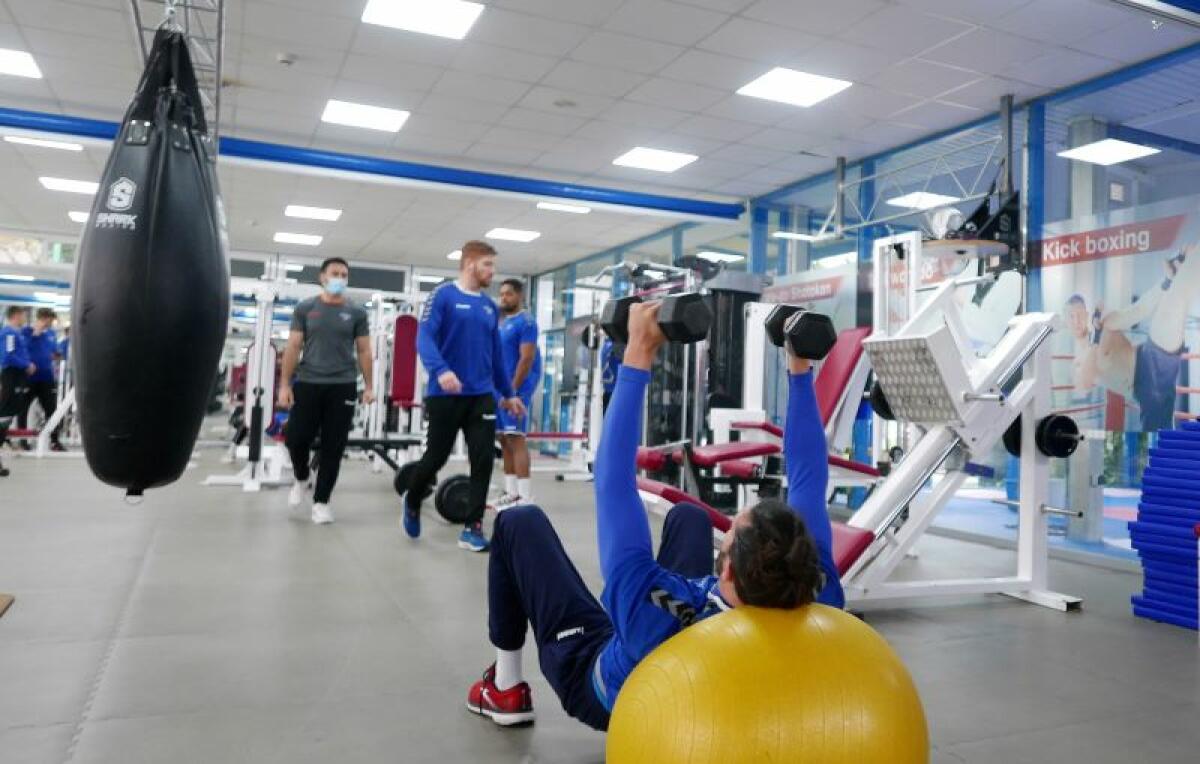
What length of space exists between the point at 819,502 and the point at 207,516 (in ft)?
14.5

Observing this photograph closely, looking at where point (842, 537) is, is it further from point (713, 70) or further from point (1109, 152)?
point (1109, 152)

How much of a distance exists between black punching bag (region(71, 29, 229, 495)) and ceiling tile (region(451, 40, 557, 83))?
4.27 m

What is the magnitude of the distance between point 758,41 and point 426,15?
6.87 feet

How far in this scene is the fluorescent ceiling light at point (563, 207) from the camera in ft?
30.4

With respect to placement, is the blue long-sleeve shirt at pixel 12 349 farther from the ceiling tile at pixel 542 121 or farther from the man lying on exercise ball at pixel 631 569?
the man lying on exercise ball at pixel 631 569

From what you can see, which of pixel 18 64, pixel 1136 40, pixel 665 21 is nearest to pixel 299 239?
pixel 18 64

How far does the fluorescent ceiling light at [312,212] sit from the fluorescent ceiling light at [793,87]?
5.82 m

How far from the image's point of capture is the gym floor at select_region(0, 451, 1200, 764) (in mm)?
1882

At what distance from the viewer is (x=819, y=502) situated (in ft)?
5.32

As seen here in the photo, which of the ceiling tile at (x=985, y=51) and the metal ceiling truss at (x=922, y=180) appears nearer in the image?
the ceiling tile at (x=985, y=51)

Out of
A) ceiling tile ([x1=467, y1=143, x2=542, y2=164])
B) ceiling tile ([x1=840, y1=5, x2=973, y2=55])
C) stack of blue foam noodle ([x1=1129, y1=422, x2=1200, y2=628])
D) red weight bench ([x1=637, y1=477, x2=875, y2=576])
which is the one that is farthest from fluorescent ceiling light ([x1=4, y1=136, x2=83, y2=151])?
stack of blue foam noodle ([x1=1129, y1=422, x2=1200, y2=628])

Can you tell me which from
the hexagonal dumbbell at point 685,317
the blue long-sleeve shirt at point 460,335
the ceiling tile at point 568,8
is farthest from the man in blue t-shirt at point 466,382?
the hexagonal dumbbell at point 685,317

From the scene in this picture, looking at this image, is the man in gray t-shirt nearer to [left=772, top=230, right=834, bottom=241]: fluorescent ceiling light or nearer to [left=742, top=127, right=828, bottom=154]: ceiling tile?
[left=742, top=127, right=828, bottom=154]: ceiling tile

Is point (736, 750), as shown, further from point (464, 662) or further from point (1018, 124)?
point (1018, 124)
